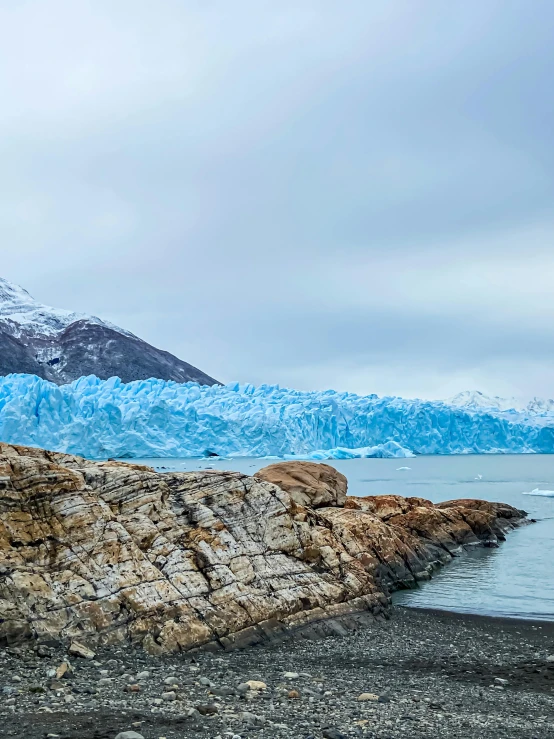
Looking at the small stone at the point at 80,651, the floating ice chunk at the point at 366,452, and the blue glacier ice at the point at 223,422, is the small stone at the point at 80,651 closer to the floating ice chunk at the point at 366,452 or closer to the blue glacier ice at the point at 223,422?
the blue glacier ice at the point at 223,422

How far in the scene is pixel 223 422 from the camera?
66688 mm

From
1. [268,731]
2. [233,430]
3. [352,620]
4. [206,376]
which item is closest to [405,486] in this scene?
[233,430]

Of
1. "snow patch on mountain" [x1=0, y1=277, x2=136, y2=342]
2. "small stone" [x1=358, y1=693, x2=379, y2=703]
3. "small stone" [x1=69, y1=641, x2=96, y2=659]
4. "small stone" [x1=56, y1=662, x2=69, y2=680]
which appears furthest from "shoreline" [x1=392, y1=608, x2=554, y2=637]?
"snow patch on mountain" [x1=0, y1=277, x2=136, y2=342]

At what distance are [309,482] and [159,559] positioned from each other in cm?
1038

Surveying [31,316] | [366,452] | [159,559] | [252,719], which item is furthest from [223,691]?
[31,316]

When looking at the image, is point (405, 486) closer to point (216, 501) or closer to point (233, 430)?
point (233, 430)

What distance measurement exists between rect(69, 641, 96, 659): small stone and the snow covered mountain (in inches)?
5995

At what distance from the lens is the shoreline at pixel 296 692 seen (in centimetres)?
632

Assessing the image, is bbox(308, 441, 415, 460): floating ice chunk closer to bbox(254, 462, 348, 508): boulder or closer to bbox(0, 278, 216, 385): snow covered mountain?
bbox(254, 462, 348, 508): boulder

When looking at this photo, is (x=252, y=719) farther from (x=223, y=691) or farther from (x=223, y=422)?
(x=223, y=422)

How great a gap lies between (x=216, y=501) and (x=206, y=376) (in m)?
187

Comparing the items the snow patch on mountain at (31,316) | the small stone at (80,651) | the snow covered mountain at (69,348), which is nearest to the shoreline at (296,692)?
the small stone at (80,651)

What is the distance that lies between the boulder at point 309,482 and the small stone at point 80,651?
10.8m

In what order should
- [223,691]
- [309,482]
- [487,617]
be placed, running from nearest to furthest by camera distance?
1. [223,691]
2. [487,617]
3. [309,482]
